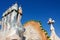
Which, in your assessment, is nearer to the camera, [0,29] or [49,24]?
[0,29]

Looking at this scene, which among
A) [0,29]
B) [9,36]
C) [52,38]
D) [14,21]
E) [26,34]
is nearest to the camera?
[9,36]

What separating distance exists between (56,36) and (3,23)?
4.39 m

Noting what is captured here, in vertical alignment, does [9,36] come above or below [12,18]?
below

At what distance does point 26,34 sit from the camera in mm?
10195

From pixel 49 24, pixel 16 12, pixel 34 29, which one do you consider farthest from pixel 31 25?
pixel 16 12

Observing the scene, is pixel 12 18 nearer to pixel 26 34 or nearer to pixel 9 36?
pixel 9 36

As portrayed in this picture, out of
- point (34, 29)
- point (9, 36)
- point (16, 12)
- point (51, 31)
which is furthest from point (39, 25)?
point (9, 36)

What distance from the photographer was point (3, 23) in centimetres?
906

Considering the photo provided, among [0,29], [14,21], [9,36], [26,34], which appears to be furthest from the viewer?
[26,34]

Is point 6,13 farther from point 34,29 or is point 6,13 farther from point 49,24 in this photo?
point 49,24

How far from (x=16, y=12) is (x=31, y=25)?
2327 mm

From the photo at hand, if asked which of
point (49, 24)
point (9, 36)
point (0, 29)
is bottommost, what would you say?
point (9, 36)

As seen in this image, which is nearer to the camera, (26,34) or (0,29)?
(0,29)

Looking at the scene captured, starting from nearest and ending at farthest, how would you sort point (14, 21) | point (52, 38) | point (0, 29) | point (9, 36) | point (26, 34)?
point (9, 36), point (14, 21), point (0, 29), point (26, 34), point (52, 38)
